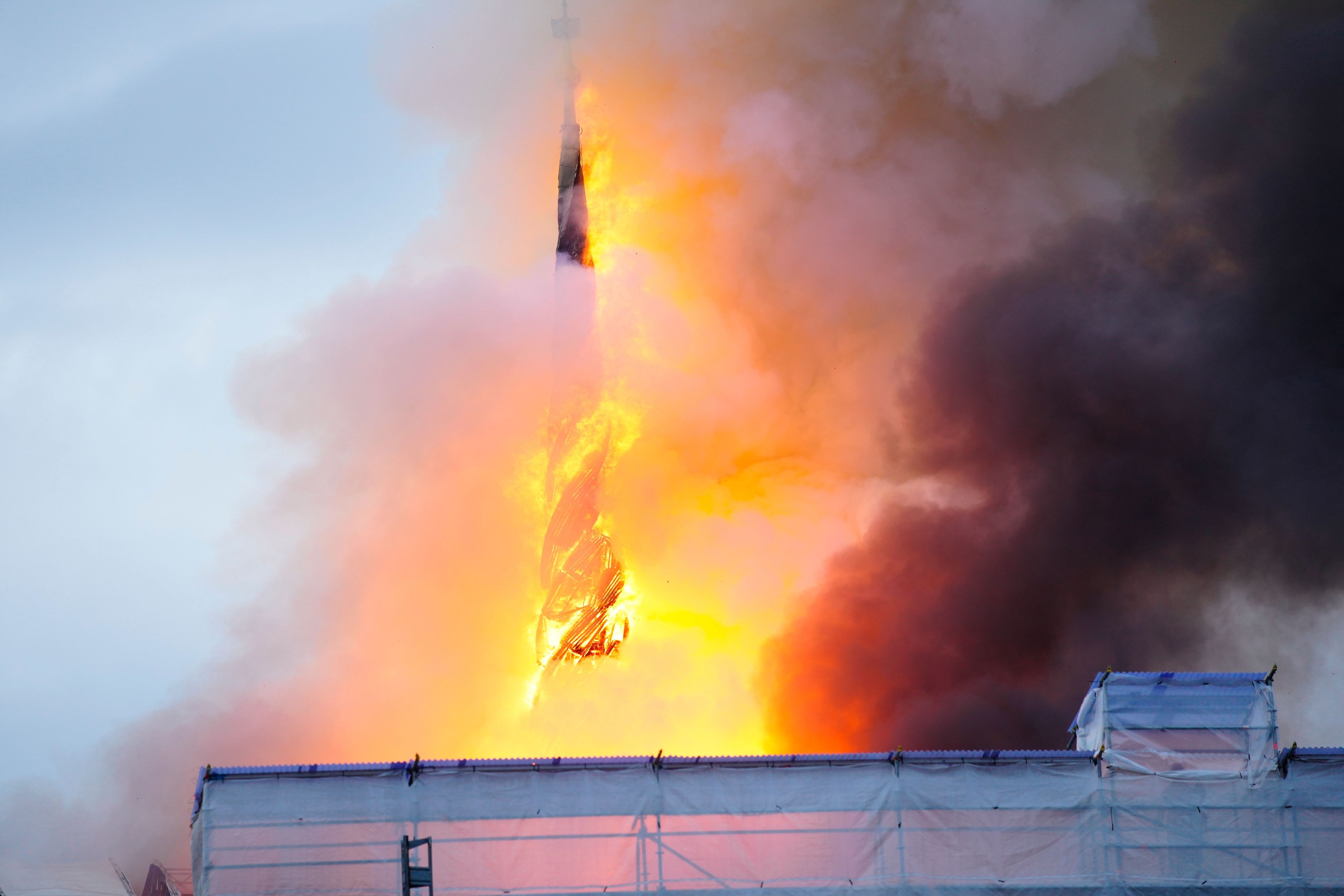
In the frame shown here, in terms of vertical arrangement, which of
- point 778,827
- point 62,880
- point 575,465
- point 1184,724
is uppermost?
point 575,465

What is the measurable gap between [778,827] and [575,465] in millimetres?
13349

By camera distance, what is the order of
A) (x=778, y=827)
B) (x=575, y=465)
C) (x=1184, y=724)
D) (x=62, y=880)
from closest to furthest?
(x=778, y=827) → (x=1184, y=724) → (x=62, y=880) → (x=575, y=465)

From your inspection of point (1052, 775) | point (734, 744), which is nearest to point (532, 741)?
point (734, 744)

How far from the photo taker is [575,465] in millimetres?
30859

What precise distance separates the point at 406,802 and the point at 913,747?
14123 millimetres

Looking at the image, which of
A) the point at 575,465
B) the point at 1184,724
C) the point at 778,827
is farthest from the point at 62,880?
the point at 1184,724

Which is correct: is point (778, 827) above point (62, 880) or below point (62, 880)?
below

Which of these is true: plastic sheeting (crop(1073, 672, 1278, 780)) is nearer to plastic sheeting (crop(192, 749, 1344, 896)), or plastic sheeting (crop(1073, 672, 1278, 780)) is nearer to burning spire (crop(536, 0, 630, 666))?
plastic sheeting (crop(192, 749, 1344, 896))

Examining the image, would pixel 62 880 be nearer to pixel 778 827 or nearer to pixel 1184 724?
pixel 778 827

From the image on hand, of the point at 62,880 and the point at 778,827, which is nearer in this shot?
the point at 778,827

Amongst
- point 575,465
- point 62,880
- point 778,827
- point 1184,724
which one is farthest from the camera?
point 575,465

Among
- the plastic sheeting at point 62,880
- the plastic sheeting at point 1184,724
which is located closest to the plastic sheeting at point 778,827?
the plastic sheeting at point 1184,724

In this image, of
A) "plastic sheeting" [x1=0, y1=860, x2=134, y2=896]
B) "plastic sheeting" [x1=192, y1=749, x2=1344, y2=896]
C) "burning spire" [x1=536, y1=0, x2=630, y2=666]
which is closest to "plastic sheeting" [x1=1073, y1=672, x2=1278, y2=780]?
"plastic sheeting" [x1=192, y1=749, x2=1344, y2=896]

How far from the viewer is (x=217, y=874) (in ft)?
61.9
